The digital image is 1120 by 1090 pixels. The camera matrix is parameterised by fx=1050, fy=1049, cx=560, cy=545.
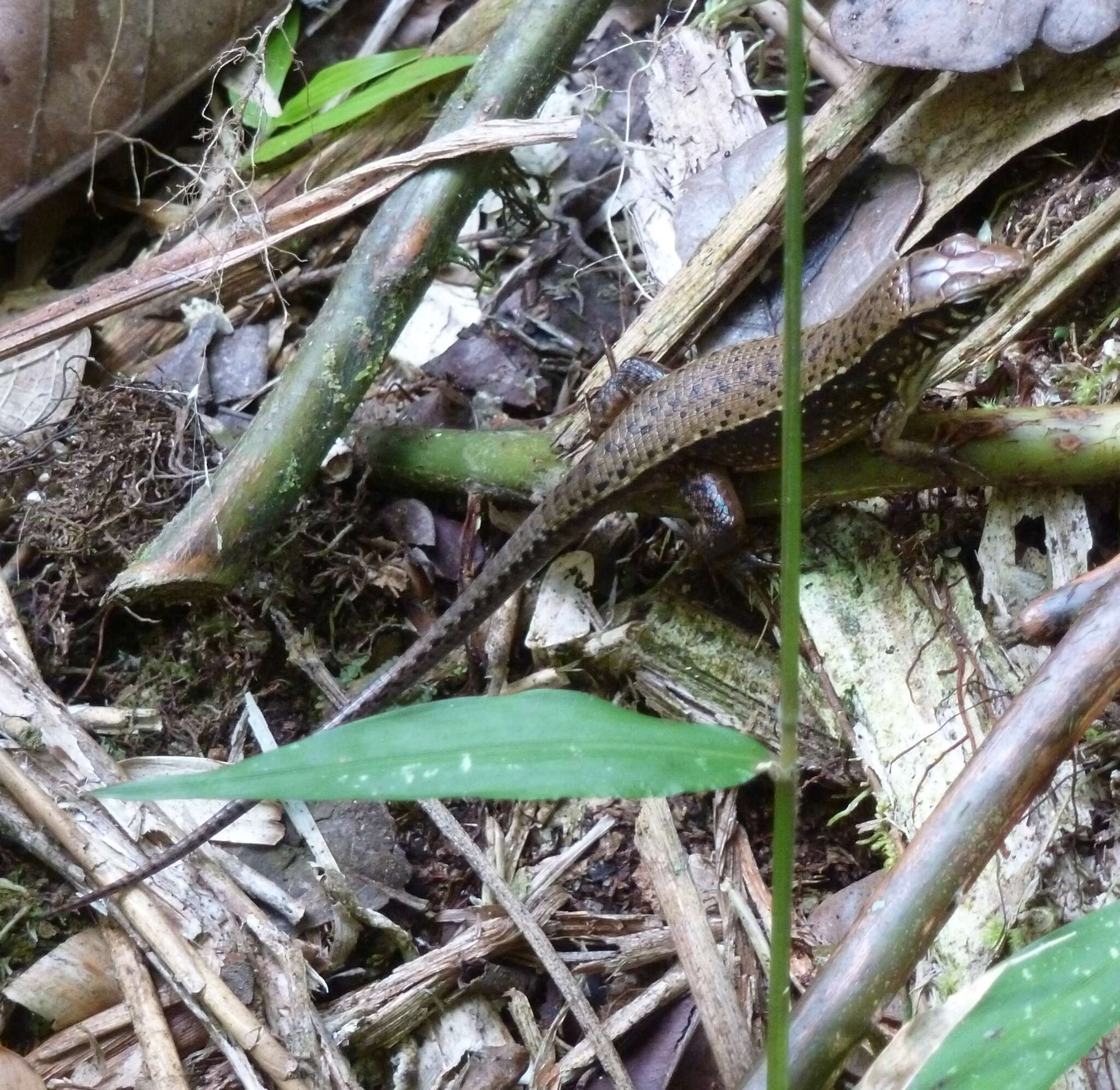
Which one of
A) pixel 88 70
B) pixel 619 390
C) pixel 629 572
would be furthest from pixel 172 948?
pixel 88 70

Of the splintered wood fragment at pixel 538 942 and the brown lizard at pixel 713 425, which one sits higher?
the brown lizard at pixel 713 425

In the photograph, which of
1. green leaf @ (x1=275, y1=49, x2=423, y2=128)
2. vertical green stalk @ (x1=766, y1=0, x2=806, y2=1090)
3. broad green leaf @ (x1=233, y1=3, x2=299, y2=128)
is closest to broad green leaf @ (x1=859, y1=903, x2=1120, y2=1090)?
vertical green stalk @ (x1=766, y1=0, x2=806, y2=1090)

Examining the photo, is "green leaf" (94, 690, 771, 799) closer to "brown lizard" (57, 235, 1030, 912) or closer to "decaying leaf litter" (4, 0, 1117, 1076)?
"decaying leaf litter" (4, 0, 1117, 1076)

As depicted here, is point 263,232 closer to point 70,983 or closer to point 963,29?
point 963,29

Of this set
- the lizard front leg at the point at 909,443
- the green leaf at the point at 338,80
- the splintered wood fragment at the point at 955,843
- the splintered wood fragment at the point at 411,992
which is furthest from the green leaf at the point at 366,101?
the splintered wood fragment at the point at 955,843

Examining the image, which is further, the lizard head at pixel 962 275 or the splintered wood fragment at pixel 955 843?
the lizard head at pixel 962 275

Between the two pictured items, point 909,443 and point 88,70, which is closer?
point 909,443

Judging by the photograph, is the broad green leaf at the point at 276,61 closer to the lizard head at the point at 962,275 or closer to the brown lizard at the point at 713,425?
the brown lizard at the point at 713,425

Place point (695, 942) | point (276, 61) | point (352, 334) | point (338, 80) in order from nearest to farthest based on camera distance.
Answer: point (695, 942) → point (352, 334) → point (338, 80) → point (276, 61)
